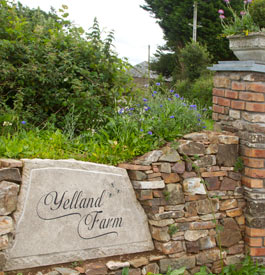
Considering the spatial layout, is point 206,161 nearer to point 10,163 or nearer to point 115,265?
point 115,265

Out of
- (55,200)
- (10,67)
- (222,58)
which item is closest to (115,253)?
(55,200)

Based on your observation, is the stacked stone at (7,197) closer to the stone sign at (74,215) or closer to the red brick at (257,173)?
the stone sign at (74,215)

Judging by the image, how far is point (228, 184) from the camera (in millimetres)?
4008

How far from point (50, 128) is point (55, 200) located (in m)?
1.10

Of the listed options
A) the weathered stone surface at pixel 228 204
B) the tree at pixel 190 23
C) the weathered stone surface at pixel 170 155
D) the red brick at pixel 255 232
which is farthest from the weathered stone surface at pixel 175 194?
the tree at pixel 190 23

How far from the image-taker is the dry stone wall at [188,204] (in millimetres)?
3553

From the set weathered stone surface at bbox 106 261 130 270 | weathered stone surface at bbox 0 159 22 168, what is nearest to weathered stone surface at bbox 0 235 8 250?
weathered stone surface at bbox 0 159 22 168

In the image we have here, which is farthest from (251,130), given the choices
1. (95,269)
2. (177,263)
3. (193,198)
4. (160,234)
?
(95,269)

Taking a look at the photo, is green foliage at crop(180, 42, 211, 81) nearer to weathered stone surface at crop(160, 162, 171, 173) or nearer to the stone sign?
weathered stone surface at crop(160, 162, 171, 173)

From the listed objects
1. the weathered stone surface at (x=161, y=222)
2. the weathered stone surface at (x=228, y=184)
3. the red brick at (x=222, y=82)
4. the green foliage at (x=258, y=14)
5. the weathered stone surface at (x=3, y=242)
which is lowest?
the weathered stone surface at (x=161, y=222)

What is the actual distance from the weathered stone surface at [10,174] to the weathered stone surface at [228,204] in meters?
2.07

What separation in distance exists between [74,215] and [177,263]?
1161 millimetres

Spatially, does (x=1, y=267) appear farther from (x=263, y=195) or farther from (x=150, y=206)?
(x=263, y=195)

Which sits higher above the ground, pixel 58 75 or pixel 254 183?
pixel 58 75
